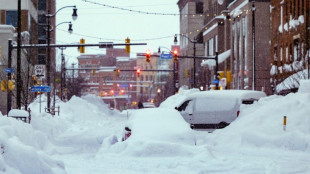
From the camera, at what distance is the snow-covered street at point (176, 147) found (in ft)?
35.7

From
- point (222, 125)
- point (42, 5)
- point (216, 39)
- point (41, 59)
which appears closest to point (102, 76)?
point (42, 5)

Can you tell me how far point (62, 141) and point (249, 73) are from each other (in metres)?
41.1

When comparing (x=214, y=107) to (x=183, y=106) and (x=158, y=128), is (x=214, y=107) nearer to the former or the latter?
(x=183, y=106)

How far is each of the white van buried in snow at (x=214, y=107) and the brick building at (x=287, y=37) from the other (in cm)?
1768

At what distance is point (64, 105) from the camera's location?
176 feet

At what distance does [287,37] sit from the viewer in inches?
2052

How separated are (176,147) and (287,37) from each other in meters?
39.9

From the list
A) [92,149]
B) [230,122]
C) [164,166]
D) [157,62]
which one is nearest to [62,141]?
[92,149]

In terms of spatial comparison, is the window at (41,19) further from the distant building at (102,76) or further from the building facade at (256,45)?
the distant building at (102,76)

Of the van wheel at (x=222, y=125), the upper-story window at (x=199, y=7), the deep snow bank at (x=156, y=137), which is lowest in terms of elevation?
the van wheel at (x=222, y=125)

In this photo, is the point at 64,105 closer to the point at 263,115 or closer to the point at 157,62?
the point at 263,115

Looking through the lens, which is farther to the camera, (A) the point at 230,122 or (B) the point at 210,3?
(B) the point at 210,3

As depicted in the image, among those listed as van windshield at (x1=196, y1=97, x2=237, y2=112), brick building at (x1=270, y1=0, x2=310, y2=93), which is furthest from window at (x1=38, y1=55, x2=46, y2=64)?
van windshield at (x1=196, y1=97, x2=237, y2=112)

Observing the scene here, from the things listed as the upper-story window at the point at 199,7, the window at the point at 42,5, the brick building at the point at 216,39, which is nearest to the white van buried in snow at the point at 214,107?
the brick building at the point at 216,39
